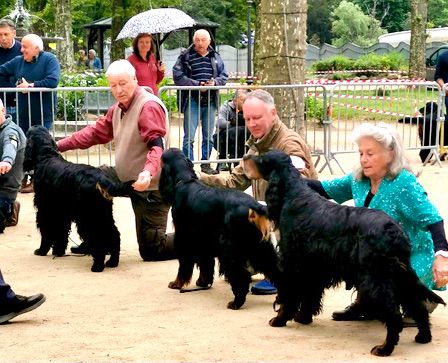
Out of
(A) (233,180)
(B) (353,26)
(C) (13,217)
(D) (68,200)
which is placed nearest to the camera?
(A) (233,180)

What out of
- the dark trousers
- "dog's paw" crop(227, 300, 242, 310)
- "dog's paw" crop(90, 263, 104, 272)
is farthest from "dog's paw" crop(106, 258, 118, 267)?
"dog's paw" crop(227, 300, 242, 310)

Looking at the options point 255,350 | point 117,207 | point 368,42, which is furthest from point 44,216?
point 368,42

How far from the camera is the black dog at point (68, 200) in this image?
24.7 ft

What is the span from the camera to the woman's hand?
521 centimetres

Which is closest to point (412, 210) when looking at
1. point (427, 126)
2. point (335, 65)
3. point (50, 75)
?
point (50, 75)

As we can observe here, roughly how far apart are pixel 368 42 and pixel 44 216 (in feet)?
238

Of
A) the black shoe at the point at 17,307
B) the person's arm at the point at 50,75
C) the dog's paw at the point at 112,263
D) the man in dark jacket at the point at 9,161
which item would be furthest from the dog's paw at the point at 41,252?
the person's arm at the point at 50,75

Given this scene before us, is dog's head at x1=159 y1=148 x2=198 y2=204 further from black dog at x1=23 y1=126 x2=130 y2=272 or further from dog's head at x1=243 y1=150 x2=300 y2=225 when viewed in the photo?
dog's head at x1=243 y1=150 x2=300 y2=225

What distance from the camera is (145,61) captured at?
42.2 feet

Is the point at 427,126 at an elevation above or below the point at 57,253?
above

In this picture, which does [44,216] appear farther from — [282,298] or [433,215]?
[433,215]

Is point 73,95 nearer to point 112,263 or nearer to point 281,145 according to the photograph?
point 112,263

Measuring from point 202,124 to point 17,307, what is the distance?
7.63 meters

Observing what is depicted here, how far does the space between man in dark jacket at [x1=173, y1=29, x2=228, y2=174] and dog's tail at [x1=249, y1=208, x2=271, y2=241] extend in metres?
6.42
